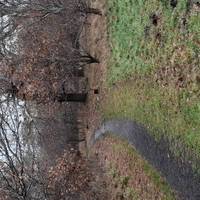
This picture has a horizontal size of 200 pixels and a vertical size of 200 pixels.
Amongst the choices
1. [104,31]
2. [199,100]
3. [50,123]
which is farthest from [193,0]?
[50,123]

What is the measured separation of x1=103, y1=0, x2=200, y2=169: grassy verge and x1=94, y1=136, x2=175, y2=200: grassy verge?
1.12m

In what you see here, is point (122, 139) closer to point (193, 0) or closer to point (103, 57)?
point (103, 57)

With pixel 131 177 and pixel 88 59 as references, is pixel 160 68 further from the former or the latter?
pixel 88 59

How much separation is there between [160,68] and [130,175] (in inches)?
162

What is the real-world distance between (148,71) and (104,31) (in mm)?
6034

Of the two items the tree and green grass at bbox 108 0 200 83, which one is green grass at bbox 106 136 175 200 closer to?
green grass at bbox 108 0 200 83

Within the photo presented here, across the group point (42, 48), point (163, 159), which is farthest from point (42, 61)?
point (163, 159)

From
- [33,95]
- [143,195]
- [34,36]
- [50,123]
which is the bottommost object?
[50,123]

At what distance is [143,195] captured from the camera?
596 inches

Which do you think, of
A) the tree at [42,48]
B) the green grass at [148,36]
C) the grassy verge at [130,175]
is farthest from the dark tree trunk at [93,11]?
the grassy verge at [130,175]

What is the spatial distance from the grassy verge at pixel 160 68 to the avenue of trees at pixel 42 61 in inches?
108

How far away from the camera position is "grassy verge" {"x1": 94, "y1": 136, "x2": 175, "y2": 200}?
46.4 feet

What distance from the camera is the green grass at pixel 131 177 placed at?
13602mm

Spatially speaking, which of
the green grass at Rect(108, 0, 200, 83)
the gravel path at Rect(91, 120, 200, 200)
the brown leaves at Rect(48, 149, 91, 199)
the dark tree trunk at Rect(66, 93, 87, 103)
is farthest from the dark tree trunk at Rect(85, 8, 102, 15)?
the brown leaves at Rect(48, 149, 91, 199)
